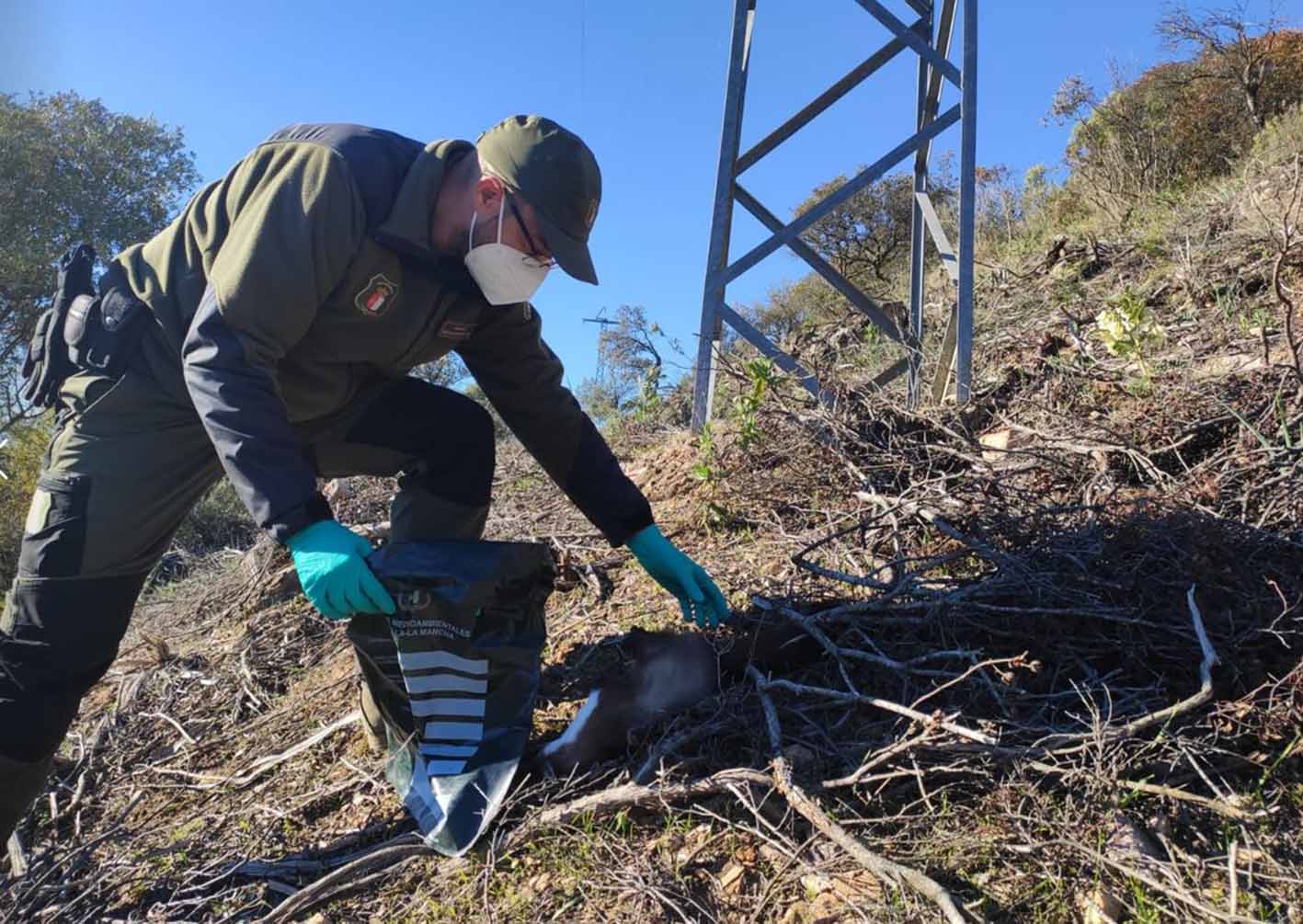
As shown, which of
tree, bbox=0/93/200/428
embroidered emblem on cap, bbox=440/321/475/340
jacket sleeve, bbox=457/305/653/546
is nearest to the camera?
embroidered emblem on cap, bbox=440/321/475/340

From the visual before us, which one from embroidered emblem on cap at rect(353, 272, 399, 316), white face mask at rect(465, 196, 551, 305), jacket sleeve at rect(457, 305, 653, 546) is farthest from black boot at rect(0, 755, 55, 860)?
white face mask at rect(465, 196, 551, 305)

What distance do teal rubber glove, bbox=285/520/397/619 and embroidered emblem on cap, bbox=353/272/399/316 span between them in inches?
22.6

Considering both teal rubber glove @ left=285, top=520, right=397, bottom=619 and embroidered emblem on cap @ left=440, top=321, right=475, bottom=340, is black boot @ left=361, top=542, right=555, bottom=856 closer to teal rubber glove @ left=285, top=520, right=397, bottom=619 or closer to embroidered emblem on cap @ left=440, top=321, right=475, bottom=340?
teal rubber glove @ left=285, top=520, right=397, bottom=619

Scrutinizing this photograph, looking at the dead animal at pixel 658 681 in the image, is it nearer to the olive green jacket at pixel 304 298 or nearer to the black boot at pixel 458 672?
the black boot at pixel 458 672

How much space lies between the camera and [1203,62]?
405 inches

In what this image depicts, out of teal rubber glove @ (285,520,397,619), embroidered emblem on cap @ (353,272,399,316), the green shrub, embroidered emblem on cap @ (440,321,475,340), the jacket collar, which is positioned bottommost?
teal rubber glove @ (285,520,397,619)

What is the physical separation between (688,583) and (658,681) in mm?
374

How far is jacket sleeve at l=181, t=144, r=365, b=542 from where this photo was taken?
1.86 metres

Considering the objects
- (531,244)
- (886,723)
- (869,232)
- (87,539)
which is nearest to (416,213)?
(531,244)

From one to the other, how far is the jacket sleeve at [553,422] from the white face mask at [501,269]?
0.24m

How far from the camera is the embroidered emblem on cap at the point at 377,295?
83.5 inches

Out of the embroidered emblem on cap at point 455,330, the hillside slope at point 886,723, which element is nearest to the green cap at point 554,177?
the embroidered emblem on cap at point 455,330

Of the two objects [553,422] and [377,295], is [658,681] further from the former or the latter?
[377,295]

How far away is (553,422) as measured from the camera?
2.65 metres
